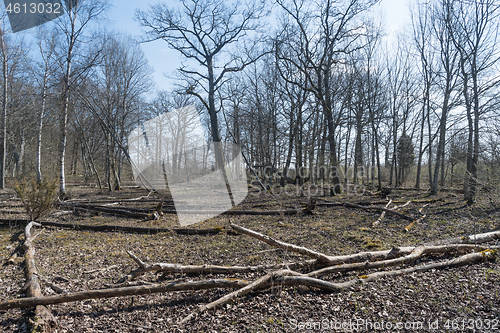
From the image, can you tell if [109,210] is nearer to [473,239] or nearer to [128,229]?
[128,229]

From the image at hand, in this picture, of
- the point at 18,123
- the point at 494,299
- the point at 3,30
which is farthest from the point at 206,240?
the point at 18,123

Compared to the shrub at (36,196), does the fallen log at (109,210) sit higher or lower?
lower

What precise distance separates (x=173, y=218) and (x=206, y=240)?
365cm

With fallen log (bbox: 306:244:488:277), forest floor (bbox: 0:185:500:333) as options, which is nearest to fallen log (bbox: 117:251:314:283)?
forest floor (bbox: 0:185:500:333)

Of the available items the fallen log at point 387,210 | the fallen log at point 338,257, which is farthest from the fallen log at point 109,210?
the fallen log at point 387,210

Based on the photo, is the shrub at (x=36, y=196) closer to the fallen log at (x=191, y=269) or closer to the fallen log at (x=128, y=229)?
the fallen log at (x=128, y=229)

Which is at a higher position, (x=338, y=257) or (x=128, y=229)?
(x=338, y=257)

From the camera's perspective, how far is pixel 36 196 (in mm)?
8141

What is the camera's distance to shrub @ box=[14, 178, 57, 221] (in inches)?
310

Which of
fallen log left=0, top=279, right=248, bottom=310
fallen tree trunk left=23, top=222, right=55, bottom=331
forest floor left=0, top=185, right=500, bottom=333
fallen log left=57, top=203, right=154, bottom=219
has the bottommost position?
forest floor left=0, top=185, right=500, bottom=333

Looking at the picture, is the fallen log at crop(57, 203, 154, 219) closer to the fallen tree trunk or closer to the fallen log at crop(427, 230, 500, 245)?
the fallen tree trunk

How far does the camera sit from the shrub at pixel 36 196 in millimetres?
7871

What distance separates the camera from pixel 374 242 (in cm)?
644

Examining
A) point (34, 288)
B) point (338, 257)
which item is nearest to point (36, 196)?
point (34, 288)
